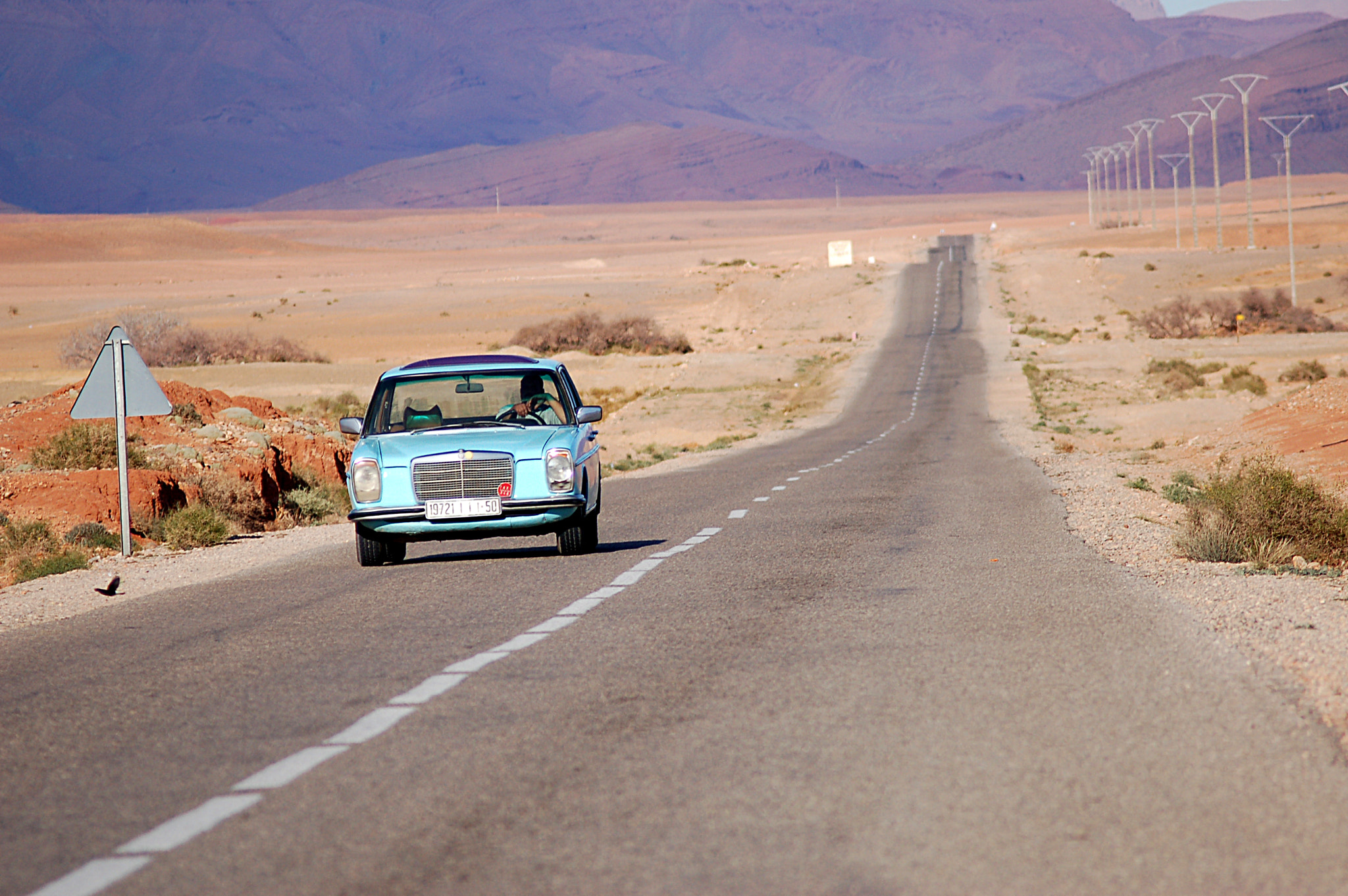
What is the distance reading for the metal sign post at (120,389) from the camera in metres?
16.3

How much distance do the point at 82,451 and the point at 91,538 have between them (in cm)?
Answer: 593

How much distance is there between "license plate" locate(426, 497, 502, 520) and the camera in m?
13.3

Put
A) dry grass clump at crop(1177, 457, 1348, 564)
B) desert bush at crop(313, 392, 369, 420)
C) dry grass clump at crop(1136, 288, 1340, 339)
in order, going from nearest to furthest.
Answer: dry grass clump at crop(1177, 457, 1348, 564)
desert bush at crop(313, 392, 369, 420)
dry grass clump at crop(1136, 288, 1340, 339)

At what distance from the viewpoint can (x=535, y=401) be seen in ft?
48.7

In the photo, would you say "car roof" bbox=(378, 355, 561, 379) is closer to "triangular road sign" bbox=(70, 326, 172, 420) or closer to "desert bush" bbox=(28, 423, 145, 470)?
"triangular road sign" bbox=(70, 326, 172, 420)

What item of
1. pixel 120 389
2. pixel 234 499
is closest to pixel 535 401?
pixel 120 389

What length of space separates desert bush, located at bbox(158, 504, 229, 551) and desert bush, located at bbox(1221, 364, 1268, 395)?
35980 mm

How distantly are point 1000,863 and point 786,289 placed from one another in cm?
10173

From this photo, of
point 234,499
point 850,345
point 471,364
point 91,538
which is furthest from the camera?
point 850,345

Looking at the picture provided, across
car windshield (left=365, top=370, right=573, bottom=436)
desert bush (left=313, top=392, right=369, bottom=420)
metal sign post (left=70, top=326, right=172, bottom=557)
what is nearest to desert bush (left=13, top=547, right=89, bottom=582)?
metal sign post (left=70, top=326, right=172, bottom=557)

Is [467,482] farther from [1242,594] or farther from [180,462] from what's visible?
[180,462]

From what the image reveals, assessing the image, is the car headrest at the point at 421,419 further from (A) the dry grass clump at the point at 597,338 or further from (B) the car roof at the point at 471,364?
(A) the dry grass clump at the point at 597,338

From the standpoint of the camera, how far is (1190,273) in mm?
101312

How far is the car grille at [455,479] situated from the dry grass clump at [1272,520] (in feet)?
19.5
